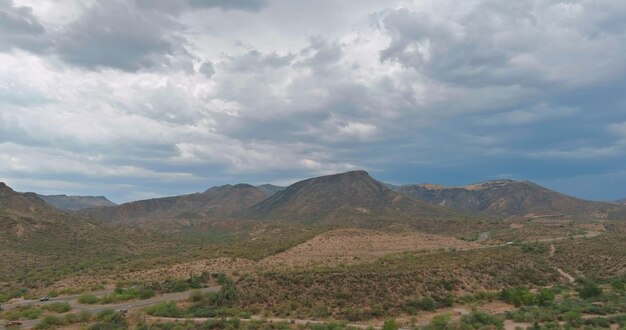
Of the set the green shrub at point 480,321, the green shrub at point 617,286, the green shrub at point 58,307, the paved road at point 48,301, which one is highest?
the green shrub at point 617,286

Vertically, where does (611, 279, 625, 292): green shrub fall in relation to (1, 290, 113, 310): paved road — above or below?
above

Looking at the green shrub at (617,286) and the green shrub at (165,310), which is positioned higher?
the green shrub at (617,286)

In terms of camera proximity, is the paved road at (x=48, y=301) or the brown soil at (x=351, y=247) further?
the brown soil at (x=351, y=247)

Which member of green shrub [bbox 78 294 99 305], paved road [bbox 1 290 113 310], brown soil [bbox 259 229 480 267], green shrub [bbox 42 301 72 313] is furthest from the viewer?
brown soil [bbox 259 229 480 267]

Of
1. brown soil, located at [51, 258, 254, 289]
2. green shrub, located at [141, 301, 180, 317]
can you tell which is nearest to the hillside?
brown soil, located at [51, 258, 254, 289]

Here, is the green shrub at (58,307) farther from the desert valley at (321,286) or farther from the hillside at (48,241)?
the hillside at (48,241)

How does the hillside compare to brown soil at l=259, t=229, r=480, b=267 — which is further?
the hillside

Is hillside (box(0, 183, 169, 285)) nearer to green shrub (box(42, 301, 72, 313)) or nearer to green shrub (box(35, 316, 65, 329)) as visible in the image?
green shrub (box(42, 301, 72, 313))

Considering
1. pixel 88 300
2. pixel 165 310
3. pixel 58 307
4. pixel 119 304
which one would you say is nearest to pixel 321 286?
pixel 165 310

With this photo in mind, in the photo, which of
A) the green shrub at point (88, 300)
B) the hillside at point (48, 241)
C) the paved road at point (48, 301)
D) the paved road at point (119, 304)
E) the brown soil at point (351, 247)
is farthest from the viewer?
the hillside at point (48, 241)

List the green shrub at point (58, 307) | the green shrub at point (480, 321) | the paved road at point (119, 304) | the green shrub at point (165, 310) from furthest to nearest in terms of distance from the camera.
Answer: the paved road at point (119, 304), the green shrub at point (58, 307), the green shrub at point (165, 310), the green shrub at point (480, 321)

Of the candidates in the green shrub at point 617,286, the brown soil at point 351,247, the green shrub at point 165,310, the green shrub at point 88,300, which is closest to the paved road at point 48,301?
the green shrub at point 88,300

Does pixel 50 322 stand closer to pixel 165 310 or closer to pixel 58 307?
pixel 58 307

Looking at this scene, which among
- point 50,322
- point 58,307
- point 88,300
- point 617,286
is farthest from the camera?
point 617,286
